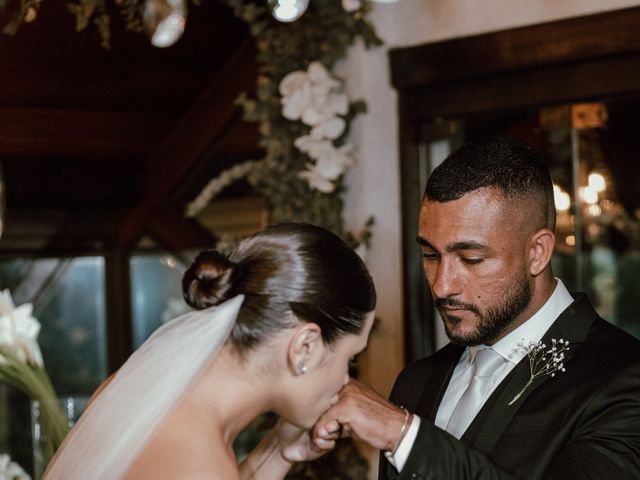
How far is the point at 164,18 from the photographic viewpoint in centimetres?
246

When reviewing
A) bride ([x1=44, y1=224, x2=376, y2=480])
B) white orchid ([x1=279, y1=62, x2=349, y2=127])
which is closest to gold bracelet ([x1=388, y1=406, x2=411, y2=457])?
bride ([x1=44, y1=224, x2=376, y2=480])

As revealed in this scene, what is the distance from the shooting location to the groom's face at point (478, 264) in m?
2.30

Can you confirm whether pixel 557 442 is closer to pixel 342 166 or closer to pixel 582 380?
pixel 582 380

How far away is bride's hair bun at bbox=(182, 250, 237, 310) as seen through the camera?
190 centimetres

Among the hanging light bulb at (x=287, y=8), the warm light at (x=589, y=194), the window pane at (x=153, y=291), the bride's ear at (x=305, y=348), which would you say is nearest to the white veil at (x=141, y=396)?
the bride's ear at (x=305, y=348)

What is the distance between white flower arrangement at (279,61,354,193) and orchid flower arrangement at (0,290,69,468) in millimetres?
1228

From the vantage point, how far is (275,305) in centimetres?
188

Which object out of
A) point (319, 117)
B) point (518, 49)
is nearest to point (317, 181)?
point (319, 117)

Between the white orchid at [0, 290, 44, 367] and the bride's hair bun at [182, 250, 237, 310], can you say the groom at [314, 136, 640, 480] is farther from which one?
the white orchid at [0, 290, 44, 367]

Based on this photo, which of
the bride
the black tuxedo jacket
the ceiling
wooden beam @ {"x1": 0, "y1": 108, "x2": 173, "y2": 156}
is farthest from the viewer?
wooden beam @ {"x1": 0, "y1": 108, "x2": 173, "y2": 156}

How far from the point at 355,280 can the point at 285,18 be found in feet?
2.72

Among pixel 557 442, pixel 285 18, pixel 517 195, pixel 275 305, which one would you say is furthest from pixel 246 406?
pixel 285 18

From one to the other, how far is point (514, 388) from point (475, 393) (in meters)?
0.13

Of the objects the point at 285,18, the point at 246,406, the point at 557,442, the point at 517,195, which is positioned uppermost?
the point at 285,18
